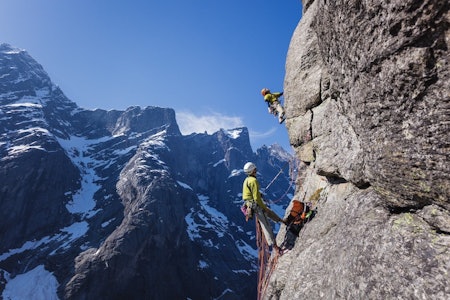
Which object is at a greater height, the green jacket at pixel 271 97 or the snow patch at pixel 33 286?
the snow patch at pixel 33 286

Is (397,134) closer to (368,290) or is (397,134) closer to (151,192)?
(368,290)

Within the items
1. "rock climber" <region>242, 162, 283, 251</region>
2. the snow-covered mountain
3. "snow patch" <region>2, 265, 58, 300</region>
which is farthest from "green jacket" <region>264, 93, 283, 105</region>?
"snow patch" <region>2, 265, 58, 300</region>

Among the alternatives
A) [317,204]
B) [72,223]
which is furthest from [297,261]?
[72,223]

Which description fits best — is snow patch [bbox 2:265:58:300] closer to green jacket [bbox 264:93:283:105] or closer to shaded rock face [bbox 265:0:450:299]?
green jacket [bbox 264:93:283:105]

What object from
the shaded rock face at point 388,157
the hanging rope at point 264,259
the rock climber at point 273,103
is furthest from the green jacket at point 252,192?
the rock climber at point 273,103

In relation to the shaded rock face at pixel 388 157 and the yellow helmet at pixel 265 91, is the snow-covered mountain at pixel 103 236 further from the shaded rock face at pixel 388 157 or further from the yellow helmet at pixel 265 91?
the shaded rock face at pixel 388 157

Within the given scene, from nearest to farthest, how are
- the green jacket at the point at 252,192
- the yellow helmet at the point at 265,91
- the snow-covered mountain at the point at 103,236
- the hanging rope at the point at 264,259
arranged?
the green jacket at the point at 252,192, the hanging rope at the point at 264,259, the yellow helmet at the point at 265,91, the snow-covered mountain at the point at 103,236

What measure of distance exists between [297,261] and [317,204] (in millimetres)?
2548

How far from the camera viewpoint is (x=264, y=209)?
40.8ft

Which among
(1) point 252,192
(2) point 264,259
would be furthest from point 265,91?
(2) point 264,259

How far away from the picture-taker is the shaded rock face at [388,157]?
4887 mm

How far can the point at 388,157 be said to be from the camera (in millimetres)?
6328

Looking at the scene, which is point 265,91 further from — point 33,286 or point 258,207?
point 33,286

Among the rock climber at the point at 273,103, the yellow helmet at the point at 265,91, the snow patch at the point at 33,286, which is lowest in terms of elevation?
the rock climber at the point at 273,103
